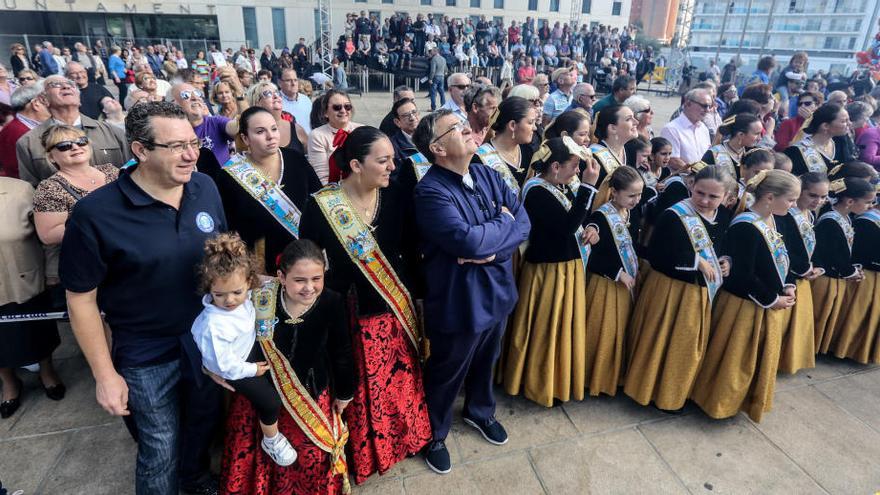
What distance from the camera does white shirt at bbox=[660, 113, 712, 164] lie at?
4645 mm

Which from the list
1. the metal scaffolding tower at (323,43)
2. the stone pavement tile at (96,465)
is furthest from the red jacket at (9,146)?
the metal scaffolding tower at (323,43)

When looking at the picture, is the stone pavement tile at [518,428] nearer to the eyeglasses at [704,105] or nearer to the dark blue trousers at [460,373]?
the dark blue trousers at [460,373]

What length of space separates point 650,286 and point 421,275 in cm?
150

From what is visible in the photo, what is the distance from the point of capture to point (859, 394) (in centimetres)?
342

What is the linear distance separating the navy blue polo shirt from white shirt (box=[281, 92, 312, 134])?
12.1 ft

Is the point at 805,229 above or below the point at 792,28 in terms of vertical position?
below

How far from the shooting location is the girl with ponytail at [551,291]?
2781 millimetres

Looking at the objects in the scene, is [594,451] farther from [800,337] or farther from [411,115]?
[411,115]

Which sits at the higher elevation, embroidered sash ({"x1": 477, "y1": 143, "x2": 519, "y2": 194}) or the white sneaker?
embroidered sash ({"x1": 477, "y1": 143, "x2": 519, "y2": 194})

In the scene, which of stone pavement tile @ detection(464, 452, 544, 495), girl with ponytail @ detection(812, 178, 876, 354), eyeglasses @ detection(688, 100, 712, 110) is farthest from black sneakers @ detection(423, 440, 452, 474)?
eyeglasses @ detection(688, 100, 712, 110)

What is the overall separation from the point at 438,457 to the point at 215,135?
2.98m

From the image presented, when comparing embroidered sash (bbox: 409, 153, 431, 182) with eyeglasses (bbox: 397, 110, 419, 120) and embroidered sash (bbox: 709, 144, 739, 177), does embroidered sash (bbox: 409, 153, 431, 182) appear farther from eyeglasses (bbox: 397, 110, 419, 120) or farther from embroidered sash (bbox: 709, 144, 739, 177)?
embroidered sash (bbox: 709, 144, 739, 177)

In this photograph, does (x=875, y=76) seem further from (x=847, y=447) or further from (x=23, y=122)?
(x=23, y=122)

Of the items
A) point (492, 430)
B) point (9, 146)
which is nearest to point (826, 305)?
point (492, 430)
